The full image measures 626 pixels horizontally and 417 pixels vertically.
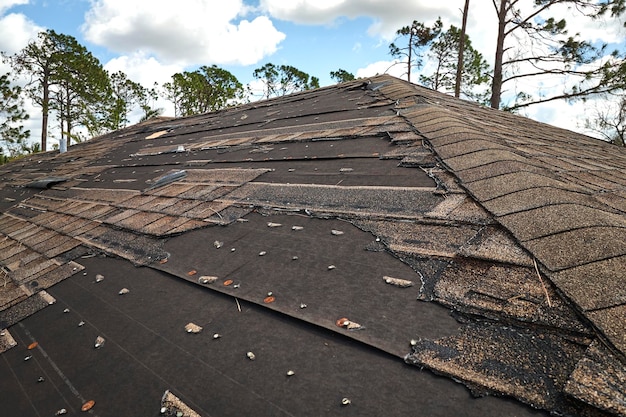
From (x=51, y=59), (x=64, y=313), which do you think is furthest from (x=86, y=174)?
(x=51, y=59)

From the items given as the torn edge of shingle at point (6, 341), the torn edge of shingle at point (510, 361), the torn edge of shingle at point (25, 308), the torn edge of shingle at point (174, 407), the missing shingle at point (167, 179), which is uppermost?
the missing shingle at point (167, 179)

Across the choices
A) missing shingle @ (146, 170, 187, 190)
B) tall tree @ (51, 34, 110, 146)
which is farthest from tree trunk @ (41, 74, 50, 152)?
missing shingle @ (146, 170, 187, 190)

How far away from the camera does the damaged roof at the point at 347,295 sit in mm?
936

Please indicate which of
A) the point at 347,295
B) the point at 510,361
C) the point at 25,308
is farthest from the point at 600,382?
the point at 25,308

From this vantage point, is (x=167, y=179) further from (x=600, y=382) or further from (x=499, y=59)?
(x=499, y=59)

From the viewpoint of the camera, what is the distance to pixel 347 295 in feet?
4.40

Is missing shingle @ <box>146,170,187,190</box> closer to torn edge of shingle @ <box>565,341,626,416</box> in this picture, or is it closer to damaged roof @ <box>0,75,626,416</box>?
damaged roof @ <box>0,75,626,416</box>

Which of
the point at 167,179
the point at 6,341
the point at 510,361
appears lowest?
the point at 6,341

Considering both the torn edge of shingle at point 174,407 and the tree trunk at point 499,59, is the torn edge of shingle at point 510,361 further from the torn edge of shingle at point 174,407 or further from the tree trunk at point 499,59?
the tree trunk at point 499,59

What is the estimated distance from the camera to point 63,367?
1324mm

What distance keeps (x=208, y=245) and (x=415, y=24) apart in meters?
22.1

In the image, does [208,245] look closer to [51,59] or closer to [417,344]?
[417,344]

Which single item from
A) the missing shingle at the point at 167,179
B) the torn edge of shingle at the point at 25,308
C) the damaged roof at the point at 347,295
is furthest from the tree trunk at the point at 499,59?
the torn edge of shingle at the point at 25,308

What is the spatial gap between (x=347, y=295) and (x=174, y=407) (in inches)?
26.9
